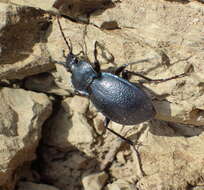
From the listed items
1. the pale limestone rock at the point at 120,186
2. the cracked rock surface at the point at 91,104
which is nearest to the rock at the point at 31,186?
the cracked rock surface at the point at 91,104

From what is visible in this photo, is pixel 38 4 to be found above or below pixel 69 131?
above

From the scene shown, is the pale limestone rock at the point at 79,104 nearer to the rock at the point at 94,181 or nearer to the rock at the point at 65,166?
the rock at the point at 65,166

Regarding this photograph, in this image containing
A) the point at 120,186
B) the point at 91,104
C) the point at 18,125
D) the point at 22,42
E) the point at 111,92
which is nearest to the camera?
the point at 18,125

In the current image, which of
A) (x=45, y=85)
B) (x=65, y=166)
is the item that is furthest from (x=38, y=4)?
(x=65, y=166)

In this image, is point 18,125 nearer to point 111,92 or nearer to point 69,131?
point 69,131

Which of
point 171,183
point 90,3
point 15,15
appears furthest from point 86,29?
point 171,183

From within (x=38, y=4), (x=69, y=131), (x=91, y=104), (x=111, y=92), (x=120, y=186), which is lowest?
(x=120, y=186)

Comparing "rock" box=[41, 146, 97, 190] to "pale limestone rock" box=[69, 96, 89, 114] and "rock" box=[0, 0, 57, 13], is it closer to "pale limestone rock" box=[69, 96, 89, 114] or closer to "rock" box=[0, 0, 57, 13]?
"pale limestone rock" box=[69, 96, 89, 114]
